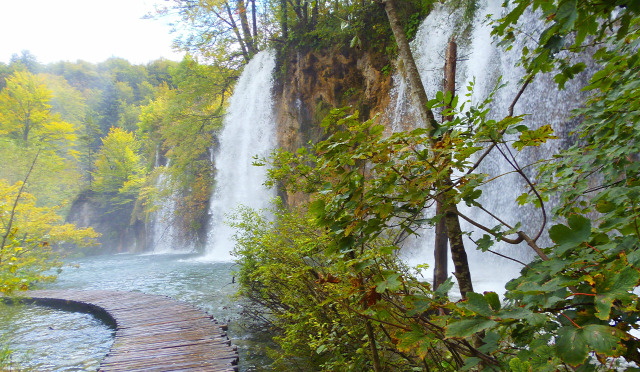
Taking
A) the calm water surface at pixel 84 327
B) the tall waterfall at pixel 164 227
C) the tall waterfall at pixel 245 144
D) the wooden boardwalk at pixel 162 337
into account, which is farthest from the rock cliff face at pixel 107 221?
the wooden boardwalk at pixel 162 337

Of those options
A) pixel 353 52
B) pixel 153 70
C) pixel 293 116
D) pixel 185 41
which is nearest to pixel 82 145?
pixel 153 70

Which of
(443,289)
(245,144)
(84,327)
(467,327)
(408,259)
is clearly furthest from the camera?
(245,144)

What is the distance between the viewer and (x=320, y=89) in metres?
14.7

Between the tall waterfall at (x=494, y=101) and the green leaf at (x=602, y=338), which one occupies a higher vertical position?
the tall waterfall at (x=494, y=101)

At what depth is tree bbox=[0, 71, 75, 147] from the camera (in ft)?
63.6

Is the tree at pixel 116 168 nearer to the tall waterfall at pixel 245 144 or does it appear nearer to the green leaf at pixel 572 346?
the tall waterfall at pixel 245 144

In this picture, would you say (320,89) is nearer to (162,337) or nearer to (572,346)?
(162,337)

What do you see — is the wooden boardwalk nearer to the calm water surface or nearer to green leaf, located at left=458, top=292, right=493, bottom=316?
the calm water surface

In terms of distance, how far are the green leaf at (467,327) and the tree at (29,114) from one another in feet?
73.5

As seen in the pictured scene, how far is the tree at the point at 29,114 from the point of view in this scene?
19375 millimetres

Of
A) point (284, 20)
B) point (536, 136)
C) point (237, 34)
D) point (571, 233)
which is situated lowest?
point (571, 233)

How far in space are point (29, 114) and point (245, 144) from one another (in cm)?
1306

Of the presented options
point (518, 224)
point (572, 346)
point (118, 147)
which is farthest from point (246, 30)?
point (572, 346)

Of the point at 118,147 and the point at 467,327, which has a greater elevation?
the point at 118,147
